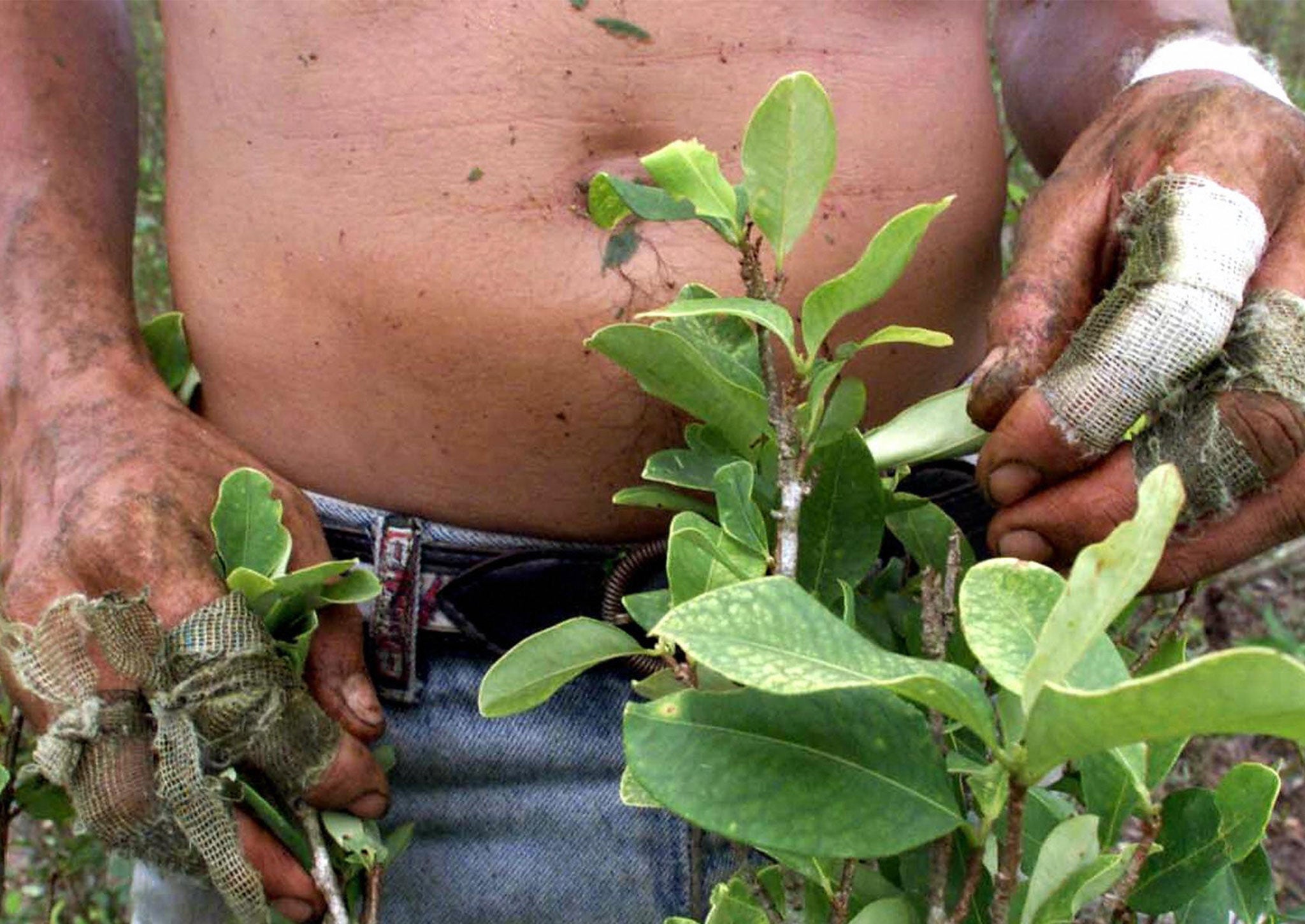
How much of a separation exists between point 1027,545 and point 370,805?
46cm

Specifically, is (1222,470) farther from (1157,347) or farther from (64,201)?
(64,201)

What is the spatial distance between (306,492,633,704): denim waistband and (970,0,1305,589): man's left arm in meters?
0.33

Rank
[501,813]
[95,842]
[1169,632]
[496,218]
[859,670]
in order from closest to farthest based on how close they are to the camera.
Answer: [859,670], [1169,632], [496,218], [501,813], [95,842]

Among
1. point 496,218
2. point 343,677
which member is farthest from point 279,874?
point 496,218

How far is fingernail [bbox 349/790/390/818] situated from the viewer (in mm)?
837

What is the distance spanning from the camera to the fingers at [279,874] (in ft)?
2.59

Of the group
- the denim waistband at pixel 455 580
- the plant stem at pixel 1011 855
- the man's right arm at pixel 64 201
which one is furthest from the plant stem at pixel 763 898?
the man's right arm at pixel 64 201

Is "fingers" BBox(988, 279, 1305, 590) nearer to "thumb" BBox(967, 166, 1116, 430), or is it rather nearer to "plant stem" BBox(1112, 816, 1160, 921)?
"thumb" BBox(967, 166, 1116, 430)

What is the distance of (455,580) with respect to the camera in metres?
0.96

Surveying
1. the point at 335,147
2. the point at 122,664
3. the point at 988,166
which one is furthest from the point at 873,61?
the point at 122,664

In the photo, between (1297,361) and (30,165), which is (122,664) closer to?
(30,165)

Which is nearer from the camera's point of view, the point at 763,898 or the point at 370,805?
the point at 763,898

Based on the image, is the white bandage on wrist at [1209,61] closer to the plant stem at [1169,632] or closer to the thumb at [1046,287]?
the thumb at [1046,287]

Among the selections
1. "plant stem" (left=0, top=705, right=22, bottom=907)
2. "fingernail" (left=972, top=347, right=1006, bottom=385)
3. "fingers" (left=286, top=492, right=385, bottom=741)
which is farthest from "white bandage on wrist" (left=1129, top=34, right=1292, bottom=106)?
"plant stem" (left=0, top=705, right=22, bottom=907)
